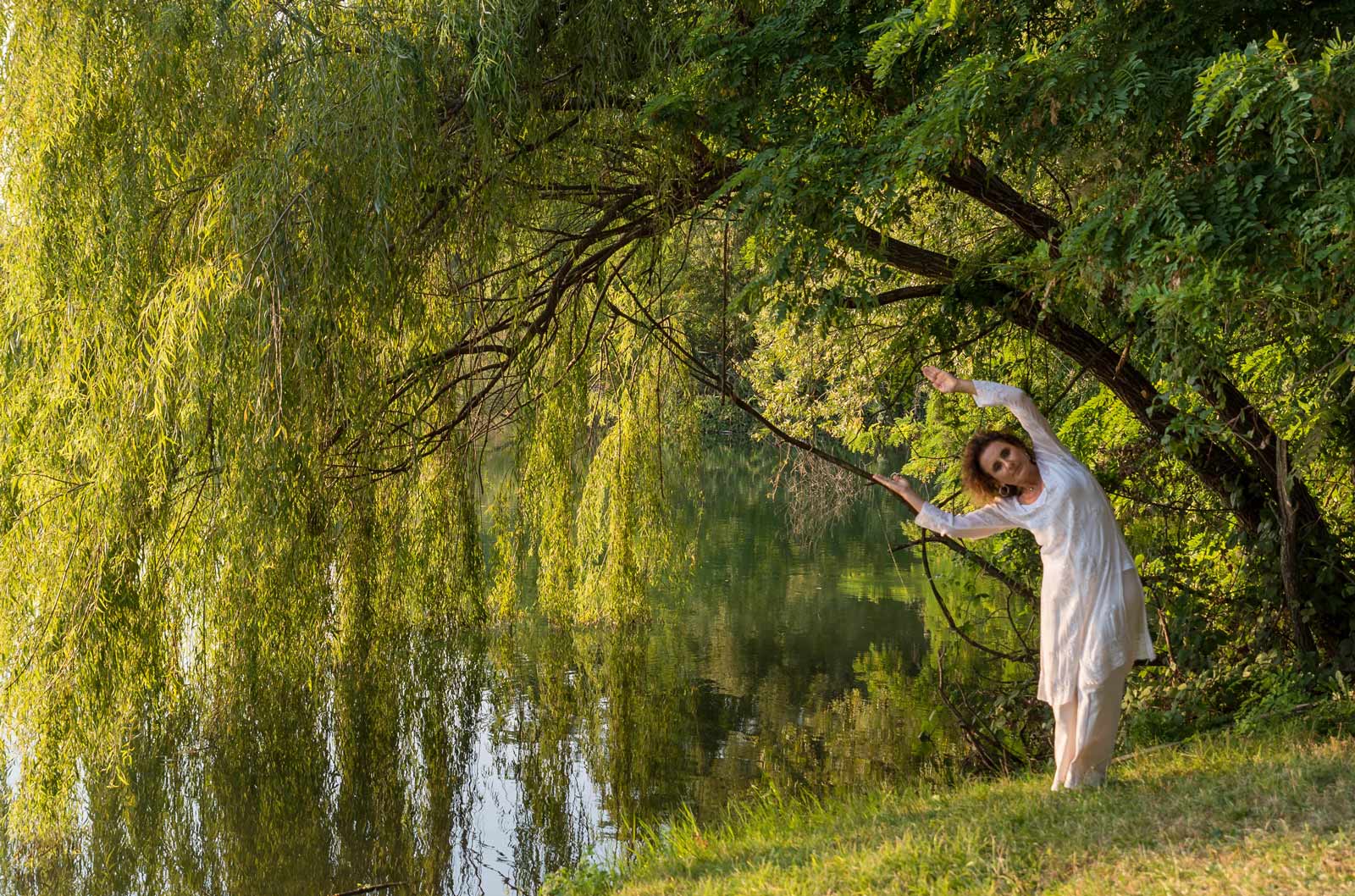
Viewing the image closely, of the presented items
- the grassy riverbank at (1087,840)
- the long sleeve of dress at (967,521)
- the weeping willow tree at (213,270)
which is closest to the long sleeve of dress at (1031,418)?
the long sleeve of dress at (967,521)

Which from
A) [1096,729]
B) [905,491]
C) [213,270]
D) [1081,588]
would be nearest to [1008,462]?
[905,491]

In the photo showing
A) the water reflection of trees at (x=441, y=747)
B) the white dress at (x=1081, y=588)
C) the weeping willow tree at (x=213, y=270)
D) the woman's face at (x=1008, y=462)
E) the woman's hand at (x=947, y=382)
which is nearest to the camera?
the white dress at (x=1081, y=588)

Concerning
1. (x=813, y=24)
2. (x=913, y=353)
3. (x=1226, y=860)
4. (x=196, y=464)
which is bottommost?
(x=1226, y=860)

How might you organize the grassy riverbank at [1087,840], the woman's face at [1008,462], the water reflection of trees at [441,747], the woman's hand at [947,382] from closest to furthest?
the grassy riverbank at [1087,840] < the woman's face at [1008,462] < the woman's hand at [947,382] < the water reflection of trees at [441,747]

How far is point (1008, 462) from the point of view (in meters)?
4.16

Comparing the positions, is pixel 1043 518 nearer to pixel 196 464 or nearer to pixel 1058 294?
pixel 1058 294

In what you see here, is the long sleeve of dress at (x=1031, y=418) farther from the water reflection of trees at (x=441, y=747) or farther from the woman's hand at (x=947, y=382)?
the water reflection of trees at (x=441, y=747)

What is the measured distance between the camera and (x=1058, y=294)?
460 cm

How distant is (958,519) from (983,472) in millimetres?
196

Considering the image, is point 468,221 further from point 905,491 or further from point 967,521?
point 967,521

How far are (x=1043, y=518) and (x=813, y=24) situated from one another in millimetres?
2340

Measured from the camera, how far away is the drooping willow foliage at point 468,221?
13.2ft

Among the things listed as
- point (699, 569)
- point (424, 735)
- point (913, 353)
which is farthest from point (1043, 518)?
point (699, 569)

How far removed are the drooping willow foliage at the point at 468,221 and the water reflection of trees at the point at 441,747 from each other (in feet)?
2.62
